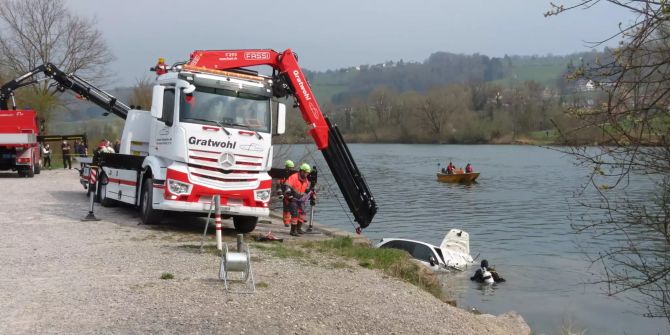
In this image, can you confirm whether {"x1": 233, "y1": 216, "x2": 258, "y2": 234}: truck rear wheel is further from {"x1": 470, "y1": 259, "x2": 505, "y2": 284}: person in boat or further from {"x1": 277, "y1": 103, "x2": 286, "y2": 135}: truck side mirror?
{"x1": 470, "y1": 259, "x2": 505, "y2": 284}: person in boat

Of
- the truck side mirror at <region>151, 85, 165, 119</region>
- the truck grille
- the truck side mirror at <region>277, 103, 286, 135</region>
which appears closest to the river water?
the truck side mirror at <region>277, 103, 286, 135</region>

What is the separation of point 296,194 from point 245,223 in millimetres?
1276

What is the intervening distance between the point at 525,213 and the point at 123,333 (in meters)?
29.9

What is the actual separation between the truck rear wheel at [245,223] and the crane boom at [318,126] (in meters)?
2.40

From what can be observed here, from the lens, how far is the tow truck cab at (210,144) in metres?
12.7

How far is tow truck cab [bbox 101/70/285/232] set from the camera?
12.7 metres

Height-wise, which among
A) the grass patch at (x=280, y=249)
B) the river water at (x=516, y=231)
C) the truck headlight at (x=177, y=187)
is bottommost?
the river water at (x=516, y=231)

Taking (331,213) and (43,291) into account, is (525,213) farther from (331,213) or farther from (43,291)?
(43,291)

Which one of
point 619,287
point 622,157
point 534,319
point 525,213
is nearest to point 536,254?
point 534,319

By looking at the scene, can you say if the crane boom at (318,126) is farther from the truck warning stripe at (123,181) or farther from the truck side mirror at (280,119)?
the truck warning stripe at (123,181)

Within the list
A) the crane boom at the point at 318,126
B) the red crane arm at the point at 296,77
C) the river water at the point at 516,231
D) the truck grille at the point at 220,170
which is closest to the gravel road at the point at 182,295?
the truck grille at the point at 220,170

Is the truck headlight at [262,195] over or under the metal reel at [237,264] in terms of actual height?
over

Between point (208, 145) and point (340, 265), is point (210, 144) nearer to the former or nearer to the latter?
point (208, 145)

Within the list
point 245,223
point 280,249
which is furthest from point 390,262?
point 245,223
